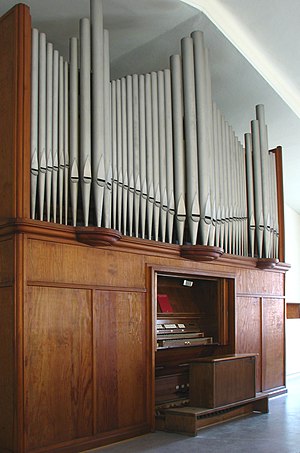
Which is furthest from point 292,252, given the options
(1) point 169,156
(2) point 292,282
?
(1) point 169,156

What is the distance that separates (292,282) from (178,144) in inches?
235

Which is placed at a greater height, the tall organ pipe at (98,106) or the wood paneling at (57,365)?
the tall organ pipe at (98,106)

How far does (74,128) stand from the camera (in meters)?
5.30

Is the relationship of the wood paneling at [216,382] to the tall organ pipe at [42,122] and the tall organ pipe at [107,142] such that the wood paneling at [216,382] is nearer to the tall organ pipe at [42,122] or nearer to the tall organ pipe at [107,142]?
the tall organ pipe at [107,142]

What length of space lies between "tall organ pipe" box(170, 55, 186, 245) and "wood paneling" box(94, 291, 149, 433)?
94cm

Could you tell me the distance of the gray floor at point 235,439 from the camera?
204 inches

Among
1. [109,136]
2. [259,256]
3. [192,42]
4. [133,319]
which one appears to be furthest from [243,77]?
[133,319]

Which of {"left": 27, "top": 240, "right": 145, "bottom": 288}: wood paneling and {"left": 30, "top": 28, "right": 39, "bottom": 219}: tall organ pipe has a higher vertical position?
{"left": 30, "top": 28, "right": 39, "bottom": 219}: tall organ pipe

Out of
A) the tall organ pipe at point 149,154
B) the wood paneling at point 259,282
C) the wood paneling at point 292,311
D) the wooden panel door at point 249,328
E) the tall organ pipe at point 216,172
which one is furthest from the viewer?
the wood paneling at point 292,311

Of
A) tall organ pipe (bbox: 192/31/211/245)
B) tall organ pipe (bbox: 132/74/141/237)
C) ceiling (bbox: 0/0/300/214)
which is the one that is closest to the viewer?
tall organ pipe (bbox: 132/74/141/237)

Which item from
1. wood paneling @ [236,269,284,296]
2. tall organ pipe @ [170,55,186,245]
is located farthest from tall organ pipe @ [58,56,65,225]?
wood paneling @ [236,269,284,296]

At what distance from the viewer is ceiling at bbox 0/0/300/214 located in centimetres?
623

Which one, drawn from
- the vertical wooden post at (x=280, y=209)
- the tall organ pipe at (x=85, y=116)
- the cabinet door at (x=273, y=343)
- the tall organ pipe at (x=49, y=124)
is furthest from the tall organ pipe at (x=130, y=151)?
the vertical wooden post at (x=280, y=209)

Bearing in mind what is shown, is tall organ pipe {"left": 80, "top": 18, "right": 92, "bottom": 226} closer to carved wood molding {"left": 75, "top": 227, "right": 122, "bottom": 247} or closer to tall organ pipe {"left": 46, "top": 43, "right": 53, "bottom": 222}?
carved wood molding {"left": 75, "top": 227, "right": 122, "bottom": 247}
